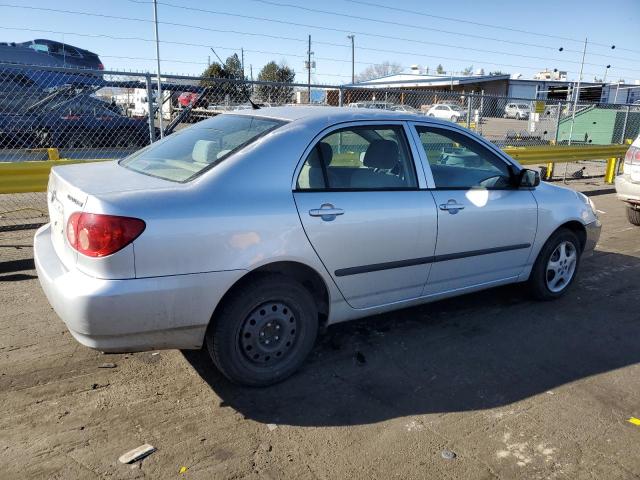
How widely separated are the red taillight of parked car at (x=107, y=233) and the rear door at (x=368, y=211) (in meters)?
0.95

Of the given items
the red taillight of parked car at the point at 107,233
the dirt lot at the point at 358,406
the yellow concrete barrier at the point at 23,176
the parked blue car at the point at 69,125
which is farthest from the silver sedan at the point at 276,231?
the parked blue car at the point at 69,125

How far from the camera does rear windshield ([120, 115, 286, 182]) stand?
318cm

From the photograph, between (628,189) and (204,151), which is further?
(628,189)

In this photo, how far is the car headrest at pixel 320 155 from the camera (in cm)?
324

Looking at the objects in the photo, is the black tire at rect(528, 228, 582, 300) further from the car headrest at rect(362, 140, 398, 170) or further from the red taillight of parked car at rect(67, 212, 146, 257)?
the red taillight of parked car at rect(67, 212, 146, 257)

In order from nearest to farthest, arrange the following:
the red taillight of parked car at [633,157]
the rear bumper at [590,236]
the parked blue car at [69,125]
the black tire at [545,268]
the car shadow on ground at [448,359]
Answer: the car shadow on ground at [448,359] → the black tire at [545,268] → the rear bumper at [590,236] → the red taillight of parked car at [633,157] → the parked blue car at [69,125]

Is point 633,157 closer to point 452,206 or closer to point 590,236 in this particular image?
point 590,236

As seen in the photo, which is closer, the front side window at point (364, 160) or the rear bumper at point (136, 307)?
the rear bumper at point (136, 307)

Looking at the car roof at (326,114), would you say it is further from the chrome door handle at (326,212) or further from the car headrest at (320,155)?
the chrome door handle at (326,212)

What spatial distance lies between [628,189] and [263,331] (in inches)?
266

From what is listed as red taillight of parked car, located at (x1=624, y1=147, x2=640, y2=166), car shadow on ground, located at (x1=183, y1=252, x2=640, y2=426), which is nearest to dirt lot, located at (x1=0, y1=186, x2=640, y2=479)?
car shadow on ground, located at (x1=183, y1=252, x2=640, y2=426)

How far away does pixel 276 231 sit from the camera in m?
2.96

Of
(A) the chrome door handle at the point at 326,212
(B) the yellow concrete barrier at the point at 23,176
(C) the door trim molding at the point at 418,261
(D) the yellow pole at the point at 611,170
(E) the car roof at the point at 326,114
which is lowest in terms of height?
(D) the yellow pole at the point at 611,170

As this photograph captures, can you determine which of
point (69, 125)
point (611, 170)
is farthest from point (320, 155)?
point (611, 170)
